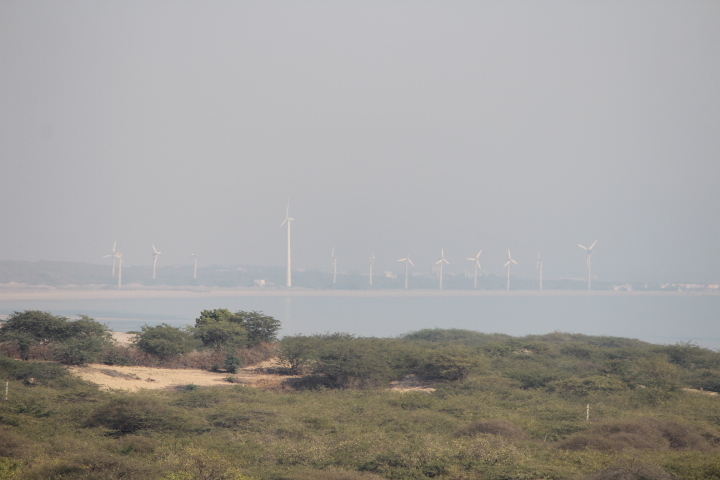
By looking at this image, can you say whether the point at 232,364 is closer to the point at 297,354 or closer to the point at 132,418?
the point at 297,354

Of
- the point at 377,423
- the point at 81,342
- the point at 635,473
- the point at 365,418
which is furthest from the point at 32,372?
the point at 635,473

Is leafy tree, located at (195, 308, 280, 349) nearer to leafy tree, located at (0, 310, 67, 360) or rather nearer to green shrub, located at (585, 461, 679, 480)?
leafy tree, located at (0, 310, 67, 360)

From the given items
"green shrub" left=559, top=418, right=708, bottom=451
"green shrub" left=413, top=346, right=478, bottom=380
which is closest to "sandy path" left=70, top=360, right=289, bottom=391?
"green shrub" left=413, top=346, right=478, bottom=380

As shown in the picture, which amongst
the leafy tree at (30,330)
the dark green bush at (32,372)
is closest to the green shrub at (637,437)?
the dark green bush at (32,372)

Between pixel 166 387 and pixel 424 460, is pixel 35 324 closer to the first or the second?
pixel 166 387

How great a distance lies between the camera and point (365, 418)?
67.5ft

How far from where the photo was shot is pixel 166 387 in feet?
90.5

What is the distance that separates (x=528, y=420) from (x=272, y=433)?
27.8ft

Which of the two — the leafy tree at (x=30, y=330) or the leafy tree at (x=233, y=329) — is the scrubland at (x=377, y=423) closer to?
the leafy tree at (x=30, y=330)

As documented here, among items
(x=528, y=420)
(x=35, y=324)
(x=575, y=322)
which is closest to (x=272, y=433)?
(x=528, y=420)

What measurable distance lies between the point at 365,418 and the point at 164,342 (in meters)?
17.0

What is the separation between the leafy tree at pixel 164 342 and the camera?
33.5 m

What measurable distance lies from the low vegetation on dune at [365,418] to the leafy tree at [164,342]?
10cm

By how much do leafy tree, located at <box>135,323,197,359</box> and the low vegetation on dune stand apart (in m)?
0.10
